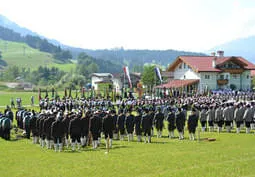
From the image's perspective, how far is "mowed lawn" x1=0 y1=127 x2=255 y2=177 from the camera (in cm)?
1370

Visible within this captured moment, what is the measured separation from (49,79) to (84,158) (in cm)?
12781

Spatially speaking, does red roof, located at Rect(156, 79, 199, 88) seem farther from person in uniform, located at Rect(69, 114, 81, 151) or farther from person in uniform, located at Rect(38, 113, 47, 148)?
person in uniform, located at Rect(69, 114, 81, 151)

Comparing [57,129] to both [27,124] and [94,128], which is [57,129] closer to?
[94,128]

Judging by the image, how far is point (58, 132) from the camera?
18250mm

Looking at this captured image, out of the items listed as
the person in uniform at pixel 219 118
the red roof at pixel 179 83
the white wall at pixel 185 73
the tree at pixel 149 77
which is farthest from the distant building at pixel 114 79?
the person in uniform at pixel 219 118

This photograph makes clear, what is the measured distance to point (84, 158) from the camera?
16.3 m

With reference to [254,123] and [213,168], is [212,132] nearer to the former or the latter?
[254,123]

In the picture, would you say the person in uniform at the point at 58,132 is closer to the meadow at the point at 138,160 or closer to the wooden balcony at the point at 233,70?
the meadow at the point at 138,160

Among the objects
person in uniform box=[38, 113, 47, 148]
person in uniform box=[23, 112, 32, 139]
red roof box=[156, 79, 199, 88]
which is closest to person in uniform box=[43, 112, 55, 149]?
person in uniform box=[38, 113, 47, 148]

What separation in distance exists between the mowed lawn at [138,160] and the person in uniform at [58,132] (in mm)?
380

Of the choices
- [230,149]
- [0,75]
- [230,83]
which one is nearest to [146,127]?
[230,149]

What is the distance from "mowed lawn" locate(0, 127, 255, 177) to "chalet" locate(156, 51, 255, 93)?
143ft

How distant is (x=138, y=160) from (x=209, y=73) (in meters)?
52.0

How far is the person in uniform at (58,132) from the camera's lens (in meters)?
18.2
